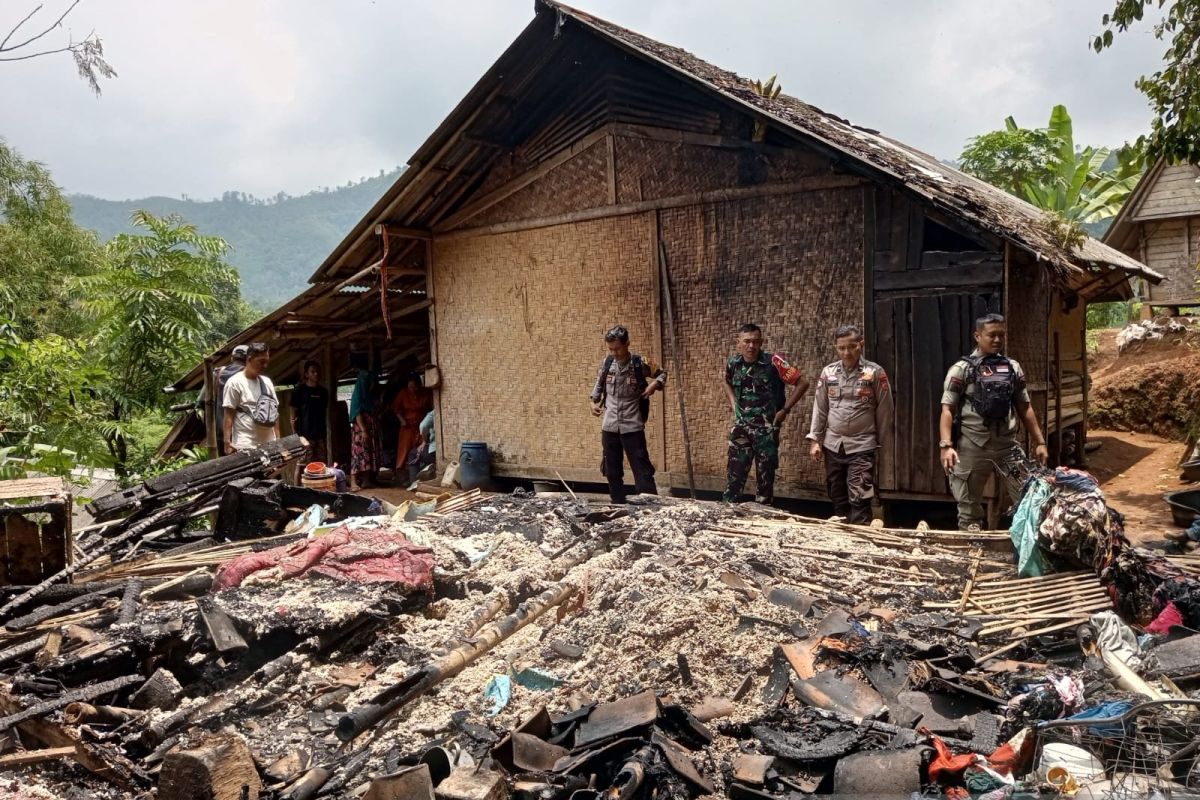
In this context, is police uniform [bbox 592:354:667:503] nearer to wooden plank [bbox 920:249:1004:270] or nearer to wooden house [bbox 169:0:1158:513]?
wooden house [bbox 169:0:1158:513]

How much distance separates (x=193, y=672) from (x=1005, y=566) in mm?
4884

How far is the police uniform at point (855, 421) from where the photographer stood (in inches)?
244

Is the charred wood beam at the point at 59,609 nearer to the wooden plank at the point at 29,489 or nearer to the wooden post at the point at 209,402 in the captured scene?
the wooden plank at the point at 29,489

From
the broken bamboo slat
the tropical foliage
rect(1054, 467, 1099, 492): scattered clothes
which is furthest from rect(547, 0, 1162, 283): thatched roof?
the tropical foliage

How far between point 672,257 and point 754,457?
7.96 ft

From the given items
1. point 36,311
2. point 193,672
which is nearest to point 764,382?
point 193,672

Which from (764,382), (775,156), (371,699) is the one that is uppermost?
(775,156)

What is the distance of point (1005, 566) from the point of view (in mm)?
4898

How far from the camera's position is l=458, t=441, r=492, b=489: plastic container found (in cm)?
962

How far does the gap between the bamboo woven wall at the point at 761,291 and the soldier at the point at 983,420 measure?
54.3 inches

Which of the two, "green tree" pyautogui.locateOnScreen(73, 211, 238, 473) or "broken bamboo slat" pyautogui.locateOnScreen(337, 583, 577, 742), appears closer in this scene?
"broken bamboo slat" pyautogui.locateOnScreen(337, 583, 577, 742)

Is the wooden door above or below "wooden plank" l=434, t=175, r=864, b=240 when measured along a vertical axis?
below

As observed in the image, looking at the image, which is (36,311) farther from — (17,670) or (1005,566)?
(1005,566)

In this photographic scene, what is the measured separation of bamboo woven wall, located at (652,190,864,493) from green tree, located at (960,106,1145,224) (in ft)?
49.2
